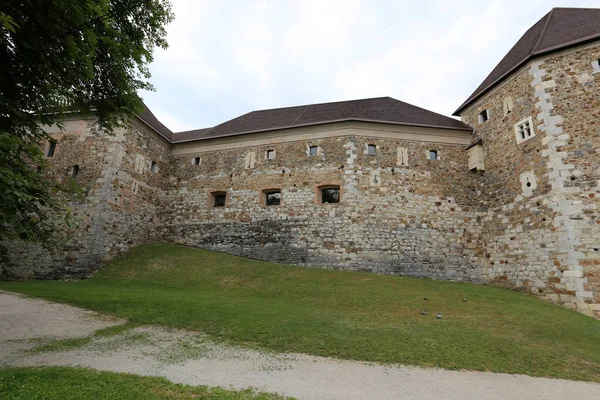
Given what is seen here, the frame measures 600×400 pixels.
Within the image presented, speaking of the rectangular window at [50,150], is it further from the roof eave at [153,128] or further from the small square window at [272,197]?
the small square window at [272,197]

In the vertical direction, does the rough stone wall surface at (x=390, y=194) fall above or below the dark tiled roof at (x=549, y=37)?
below

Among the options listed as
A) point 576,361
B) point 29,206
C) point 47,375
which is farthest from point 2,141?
point 576,361

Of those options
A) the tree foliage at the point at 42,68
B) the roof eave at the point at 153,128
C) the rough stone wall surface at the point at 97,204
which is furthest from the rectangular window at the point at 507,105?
the roof eave at the point at 153,128

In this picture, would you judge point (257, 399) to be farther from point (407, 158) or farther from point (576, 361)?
point (407, 158)

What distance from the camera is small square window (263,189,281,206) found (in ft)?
53.5

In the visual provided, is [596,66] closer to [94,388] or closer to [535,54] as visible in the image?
[535,54]

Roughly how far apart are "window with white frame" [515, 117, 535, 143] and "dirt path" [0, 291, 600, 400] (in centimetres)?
1029

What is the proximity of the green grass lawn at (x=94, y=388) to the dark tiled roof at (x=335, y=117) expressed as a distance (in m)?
13.8

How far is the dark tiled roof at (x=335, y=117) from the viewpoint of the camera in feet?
51.9

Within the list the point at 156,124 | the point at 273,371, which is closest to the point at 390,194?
the point at 273,371

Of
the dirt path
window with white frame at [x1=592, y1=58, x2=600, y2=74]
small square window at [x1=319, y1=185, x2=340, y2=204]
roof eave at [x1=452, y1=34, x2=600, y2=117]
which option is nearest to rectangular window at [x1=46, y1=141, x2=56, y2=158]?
the dirt path

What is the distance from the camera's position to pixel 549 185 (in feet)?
37.0

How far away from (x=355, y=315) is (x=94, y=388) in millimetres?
5719

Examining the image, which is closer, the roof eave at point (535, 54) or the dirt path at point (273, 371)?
the dirt path at point (273, 371)
